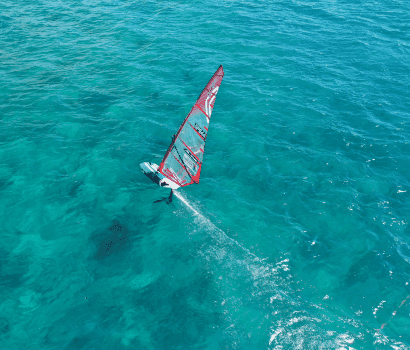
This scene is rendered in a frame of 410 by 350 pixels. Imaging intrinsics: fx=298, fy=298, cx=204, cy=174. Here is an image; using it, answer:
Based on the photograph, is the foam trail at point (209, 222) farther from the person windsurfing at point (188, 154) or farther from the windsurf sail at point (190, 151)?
the windsurf sail at point (190, 151)

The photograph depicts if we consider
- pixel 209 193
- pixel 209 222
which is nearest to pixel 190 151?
pixel 209 193

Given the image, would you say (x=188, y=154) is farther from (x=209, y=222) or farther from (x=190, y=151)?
(x=209, y=222)

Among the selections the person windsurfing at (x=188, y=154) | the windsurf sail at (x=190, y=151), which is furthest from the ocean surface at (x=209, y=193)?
the windsurf sail at (x=190, y=151)

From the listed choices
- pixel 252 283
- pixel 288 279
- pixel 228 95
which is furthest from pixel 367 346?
pixel 228 95

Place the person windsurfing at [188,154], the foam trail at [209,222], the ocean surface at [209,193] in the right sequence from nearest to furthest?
the ocean surface at [209,193] → the foam trail at [209,222] → the person windsurfing at [188,154]

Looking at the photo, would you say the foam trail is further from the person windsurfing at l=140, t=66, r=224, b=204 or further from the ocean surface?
the person windsurfing at l=140, t=66, r=224, b=204

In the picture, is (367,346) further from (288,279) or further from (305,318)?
(288,279)
